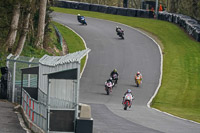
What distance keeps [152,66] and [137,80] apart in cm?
692

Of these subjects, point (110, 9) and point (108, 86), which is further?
point (110, 9)

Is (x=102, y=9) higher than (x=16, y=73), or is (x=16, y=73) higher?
(x=102, y=9)

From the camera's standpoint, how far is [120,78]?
40.1m

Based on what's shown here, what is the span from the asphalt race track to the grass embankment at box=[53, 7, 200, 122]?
96cm

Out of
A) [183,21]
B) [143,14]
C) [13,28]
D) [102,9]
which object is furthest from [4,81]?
[102,9]

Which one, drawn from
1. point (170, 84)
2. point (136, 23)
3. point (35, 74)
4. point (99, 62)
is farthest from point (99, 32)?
point (35, 74)

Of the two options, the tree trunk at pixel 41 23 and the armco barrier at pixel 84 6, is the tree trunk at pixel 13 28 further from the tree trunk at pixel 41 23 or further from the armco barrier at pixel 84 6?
the armco barrier at pixel 84 6

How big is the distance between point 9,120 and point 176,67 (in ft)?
93.8

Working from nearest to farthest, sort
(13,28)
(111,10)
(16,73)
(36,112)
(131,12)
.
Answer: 1. (36,112)
2. (16,73)
3. (13,28)
4. (131,12)
5. (111,10)

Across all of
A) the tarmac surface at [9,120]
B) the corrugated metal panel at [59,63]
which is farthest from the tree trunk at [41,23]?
the corrugated metal panel at [59,63]

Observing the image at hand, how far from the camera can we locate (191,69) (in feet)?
147

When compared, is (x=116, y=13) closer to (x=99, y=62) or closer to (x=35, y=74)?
(x=99, y=62)

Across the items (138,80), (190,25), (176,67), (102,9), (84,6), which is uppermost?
(84,6)

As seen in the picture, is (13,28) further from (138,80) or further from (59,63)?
(59,63)
